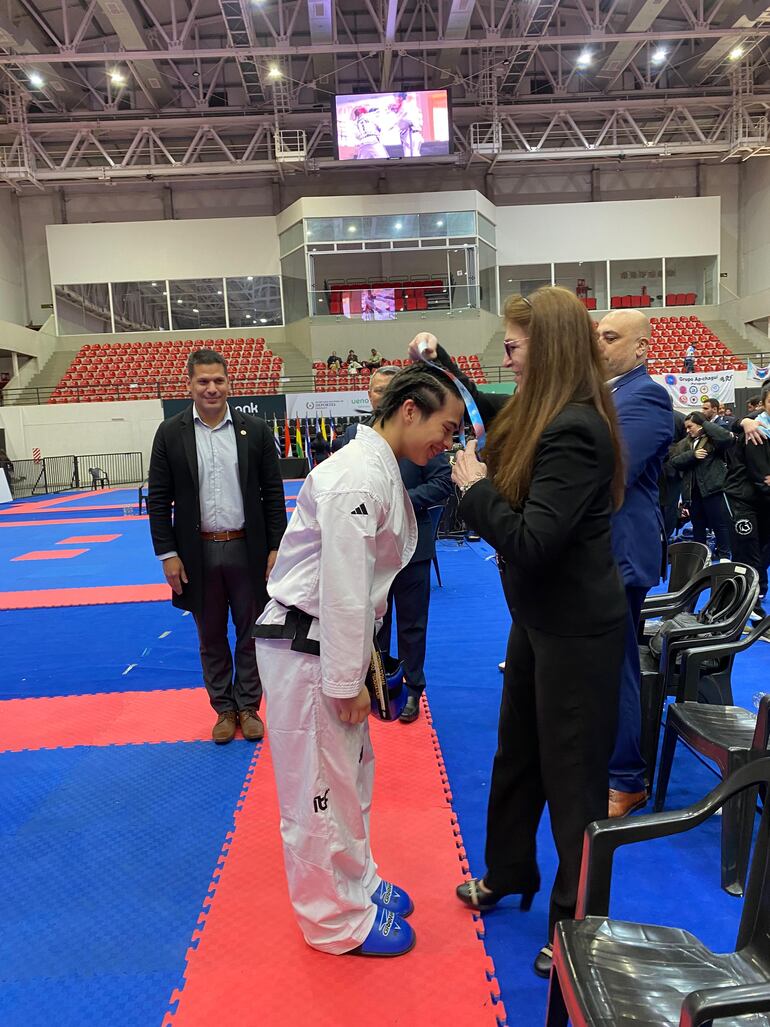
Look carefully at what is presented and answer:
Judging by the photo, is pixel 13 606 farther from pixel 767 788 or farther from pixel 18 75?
pixel 18 75

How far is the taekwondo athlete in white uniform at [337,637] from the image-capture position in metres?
1.59

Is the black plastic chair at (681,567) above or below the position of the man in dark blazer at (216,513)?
below

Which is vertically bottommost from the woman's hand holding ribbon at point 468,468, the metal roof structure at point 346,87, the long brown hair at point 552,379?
the woman's hand holding ribbon at point 468,468

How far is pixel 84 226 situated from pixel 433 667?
21.4m

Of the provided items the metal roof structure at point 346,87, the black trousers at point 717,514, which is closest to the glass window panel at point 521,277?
the metal roof structure at point 346,87

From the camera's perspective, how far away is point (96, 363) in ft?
67.1

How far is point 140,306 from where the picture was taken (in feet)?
71.1

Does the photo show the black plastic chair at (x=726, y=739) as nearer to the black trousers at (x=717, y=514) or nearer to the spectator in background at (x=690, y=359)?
the black trousers at (x=717, y=514)

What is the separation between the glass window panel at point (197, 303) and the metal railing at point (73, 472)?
5370 mm

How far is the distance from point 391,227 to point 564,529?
20158mm

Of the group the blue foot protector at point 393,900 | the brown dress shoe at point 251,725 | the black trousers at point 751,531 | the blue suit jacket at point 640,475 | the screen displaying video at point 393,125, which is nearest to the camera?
the blue foot protector at point 393,900

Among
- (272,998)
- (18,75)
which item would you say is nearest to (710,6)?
(18,75)

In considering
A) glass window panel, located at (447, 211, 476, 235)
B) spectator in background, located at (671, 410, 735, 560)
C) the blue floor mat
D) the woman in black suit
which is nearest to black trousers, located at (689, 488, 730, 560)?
spectator in background, located at (671, 410, 735, 560)

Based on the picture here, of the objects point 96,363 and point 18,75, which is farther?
point 96,363
